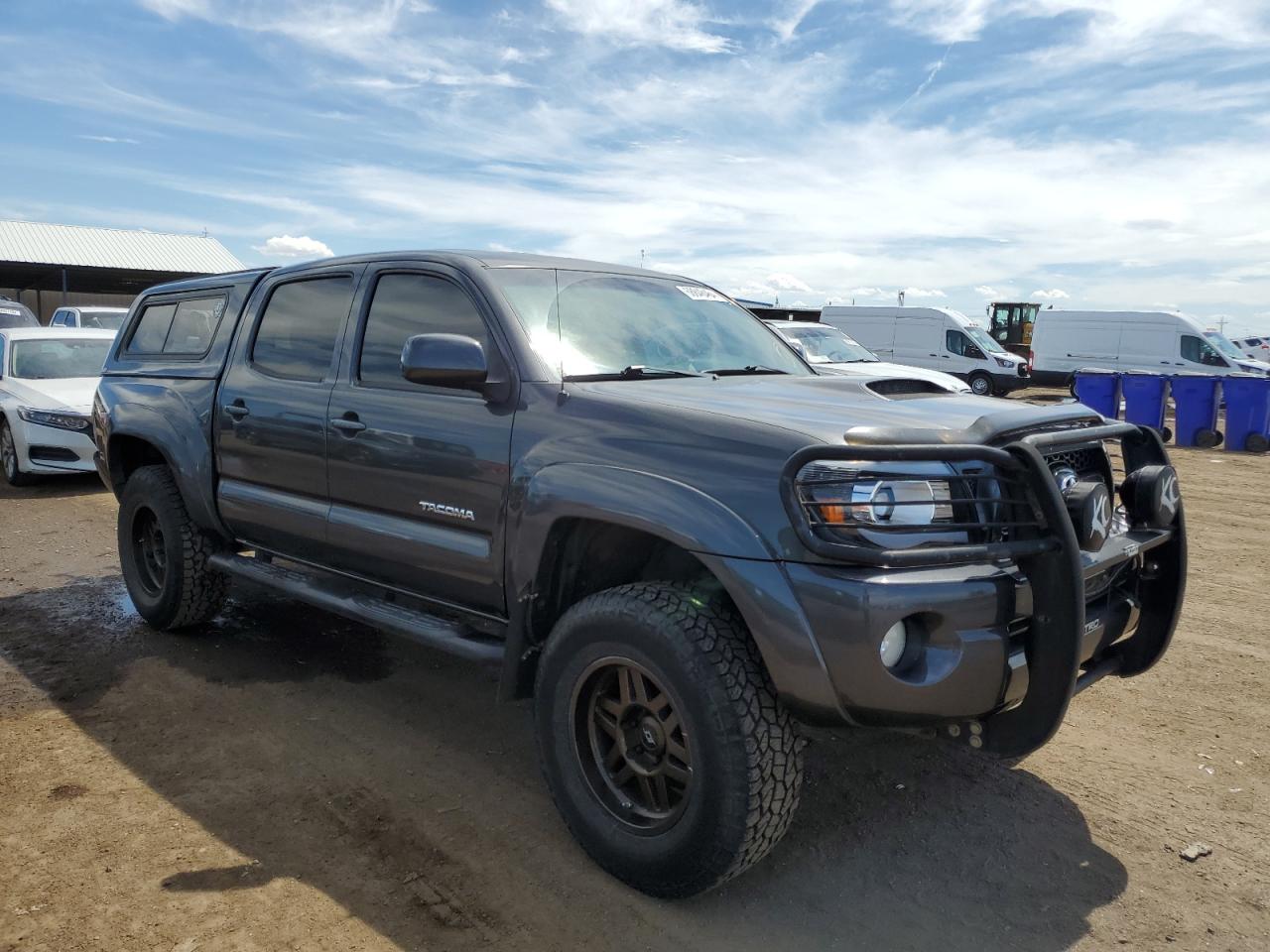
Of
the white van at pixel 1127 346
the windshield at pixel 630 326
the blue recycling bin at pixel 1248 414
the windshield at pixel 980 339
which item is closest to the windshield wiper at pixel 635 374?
the windshield at pixel 630 326

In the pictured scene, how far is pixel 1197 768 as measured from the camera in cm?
376

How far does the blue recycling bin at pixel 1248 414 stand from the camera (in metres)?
15.0

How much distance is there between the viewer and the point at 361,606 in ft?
12.8

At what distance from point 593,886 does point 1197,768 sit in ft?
7.96

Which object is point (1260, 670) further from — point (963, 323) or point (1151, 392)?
point (963, 323)

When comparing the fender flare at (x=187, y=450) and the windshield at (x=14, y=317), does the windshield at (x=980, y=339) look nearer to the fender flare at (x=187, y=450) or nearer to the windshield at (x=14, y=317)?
the windshield at (x=14, y=317)

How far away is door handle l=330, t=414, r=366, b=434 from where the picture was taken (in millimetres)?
3811

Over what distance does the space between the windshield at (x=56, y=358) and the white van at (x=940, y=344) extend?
61.0ft

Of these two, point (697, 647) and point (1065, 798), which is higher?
point (697, 647)

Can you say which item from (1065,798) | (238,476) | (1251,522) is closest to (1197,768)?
(1065,798)

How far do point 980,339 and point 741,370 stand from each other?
2307 centimetres

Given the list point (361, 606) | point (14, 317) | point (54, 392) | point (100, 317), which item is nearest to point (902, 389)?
point (361, 606)

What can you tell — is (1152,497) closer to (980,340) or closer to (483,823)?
(483,823)

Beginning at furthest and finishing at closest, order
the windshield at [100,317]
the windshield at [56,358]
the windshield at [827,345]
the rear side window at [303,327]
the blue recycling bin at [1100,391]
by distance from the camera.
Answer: the blue recycling bin at [1100,391], the windshield at [100,317], the windshield at [827,345], the windshield at [56,358], the rear side window at [303,327]
